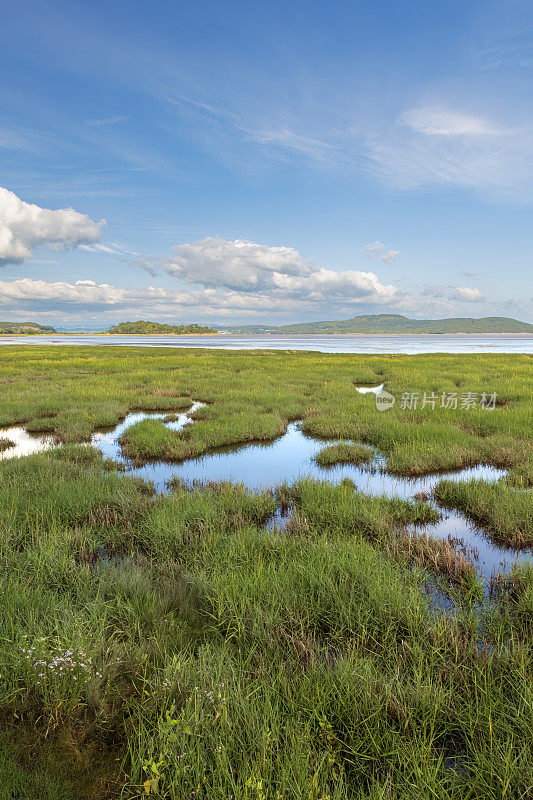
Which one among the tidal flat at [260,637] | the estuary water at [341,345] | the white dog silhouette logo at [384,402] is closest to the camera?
the tidal flat at [260,637]

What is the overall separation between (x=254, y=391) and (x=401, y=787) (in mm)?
16596

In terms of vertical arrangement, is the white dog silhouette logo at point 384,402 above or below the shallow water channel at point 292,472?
above

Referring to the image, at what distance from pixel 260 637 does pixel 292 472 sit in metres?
5.82

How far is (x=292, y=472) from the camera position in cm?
941

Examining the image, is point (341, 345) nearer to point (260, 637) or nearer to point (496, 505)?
point (496, 505)

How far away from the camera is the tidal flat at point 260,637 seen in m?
2.48

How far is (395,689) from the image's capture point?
3.02 metres

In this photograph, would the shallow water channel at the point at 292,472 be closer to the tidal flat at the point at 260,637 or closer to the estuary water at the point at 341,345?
the tidal flat at the point at 260,637

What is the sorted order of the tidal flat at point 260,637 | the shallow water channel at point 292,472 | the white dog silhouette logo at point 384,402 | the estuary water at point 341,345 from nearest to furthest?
the tidal flat at point 260,637
the shallow water channel at point 292,472
the white dog silhouette logo at point 384,402
the estuary water at point 341,345

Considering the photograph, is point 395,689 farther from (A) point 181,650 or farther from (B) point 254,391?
(B) point 254,391

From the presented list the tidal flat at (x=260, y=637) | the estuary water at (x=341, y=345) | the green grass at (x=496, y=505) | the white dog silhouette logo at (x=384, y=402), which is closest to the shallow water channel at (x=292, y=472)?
the tidal flat at (x=260, y=637)

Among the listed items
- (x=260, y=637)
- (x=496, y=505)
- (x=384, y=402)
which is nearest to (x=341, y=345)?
(x=384, y=402)

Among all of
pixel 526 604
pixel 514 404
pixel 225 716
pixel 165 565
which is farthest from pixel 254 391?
pixel 225 716

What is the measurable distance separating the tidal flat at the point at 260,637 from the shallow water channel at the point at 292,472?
0.12m
